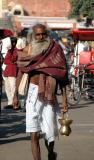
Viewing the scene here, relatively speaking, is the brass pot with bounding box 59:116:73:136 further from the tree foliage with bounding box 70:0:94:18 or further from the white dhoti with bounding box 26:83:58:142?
the tree foliage with bounding box 70:0:94:18

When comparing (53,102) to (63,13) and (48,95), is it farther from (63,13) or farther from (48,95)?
(63,13)

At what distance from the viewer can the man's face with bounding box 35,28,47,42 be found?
8.38 m

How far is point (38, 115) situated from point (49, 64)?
61 centimetres

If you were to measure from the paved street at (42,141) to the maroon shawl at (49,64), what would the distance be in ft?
6.12

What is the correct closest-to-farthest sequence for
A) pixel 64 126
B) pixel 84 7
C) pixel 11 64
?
pixel 64 126 → pixel 11 64 → pixel 84 7

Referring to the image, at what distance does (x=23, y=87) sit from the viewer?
10875 millimetres

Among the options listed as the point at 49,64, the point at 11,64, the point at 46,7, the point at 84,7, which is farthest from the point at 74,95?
the point at 46,7

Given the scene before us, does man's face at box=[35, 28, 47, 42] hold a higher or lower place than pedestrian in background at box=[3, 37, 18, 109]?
lower

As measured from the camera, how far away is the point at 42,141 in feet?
37.4

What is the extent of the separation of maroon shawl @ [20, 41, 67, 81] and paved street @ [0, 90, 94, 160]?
1.86 metres

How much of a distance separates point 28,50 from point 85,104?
994cm

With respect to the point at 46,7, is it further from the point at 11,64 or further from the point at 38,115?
the point at 38,115

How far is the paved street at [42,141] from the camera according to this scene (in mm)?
10086

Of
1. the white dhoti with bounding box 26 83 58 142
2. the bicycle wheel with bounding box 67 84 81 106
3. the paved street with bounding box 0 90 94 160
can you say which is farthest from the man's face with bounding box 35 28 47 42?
the bicycle wheel with bounding box 67 84 81 106
